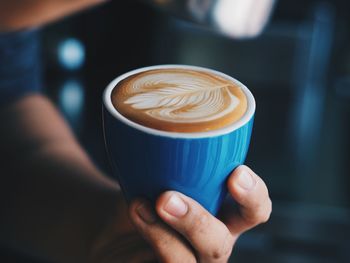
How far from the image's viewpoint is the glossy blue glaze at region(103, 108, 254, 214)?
49 cm

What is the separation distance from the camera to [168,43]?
1615mm

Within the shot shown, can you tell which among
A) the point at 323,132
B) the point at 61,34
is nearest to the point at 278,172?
the point at 323,132

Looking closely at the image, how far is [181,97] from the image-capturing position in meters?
0.55

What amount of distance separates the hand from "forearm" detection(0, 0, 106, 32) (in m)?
0.40

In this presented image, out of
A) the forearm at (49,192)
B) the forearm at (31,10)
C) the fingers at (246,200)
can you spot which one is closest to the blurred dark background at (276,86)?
the forearm at (49,192)

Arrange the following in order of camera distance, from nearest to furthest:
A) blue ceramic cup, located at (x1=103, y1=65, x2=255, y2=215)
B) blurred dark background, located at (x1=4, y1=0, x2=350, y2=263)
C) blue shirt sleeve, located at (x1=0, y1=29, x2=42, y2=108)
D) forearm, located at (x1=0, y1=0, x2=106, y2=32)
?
1. blue ceramic cup, located at (x1=103, y1=65, x2=255, y2=215)
2. forearm, located at (x1=0, y1=0, x2=106, y2=32)
3. blue shirt sleeve, located at (x1=0, y1=29, x2=42, y2=108)
4. blurred dark background, located at (x1=4, y1=0, x2=350, y2=263)

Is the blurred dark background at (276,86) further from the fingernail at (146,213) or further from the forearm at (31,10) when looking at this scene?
the fingernail at (146,213)

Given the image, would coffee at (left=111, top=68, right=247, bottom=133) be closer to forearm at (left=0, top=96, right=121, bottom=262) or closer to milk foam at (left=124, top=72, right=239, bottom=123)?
milk foam at (left=124, top=72, right=239, bottom=123)

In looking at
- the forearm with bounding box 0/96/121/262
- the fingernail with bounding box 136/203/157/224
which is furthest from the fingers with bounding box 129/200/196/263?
the forearm with bounding box 0/96/121/262

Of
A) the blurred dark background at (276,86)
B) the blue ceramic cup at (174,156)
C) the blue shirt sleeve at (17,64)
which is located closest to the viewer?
the blue ceramic cup at (174,156)

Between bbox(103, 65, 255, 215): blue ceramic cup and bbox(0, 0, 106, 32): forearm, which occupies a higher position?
bbox(103, 65, 255, 215): blue ceramic cup

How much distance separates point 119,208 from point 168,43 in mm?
854

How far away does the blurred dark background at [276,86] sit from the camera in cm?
128

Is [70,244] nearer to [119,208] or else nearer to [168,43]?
[119,208]
